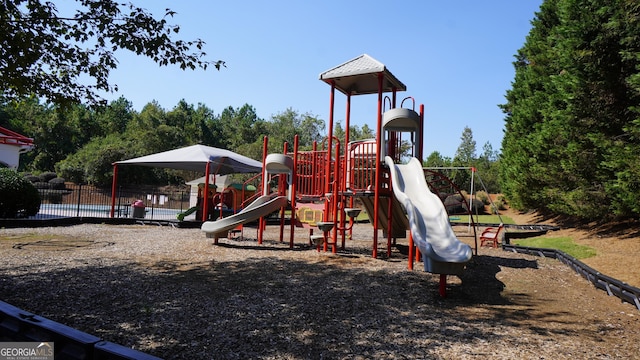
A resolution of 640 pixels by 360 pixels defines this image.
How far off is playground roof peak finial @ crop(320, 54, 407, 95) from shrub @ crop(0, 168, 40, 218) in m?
10.6

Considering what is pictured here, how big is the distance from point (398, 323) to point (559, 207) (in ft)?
43.3

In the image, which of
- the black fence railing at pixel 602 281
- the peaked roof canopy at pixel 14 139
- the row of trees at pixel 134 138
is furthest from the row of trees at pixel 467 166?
the peaked roof canopy at pixel 14 139

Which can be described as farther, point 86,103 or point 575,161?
point 575,161

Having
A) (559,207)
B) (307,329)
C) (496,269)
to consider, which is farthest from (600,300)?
(559,207)

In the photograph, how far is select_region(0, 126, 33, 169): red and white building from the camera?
78.0 feet

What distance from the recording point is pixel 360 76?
9.68 meters

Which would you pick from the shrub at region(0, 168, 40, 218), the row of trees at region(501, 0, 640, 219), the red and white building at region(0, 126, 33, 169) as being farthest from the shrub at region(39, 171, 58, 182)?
the row of trees at region(501, 0, 640, 219)

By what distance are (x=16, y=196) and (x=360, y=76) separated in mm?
11677

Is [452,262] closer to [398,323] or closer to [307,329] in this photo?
[398,323]

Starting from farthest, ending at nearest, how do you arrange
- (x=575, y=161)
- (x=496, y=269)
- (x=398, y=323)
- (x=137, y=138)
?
(x=137, y=138)
(x=575, y=161)
(x=496, y=269)
(x=398, y=323)

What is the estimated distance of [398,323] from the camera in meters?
4.34

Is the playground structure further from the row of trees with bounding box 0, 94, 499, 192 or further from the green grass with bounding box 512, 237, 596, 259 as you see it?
the row of trees with bounding box 0, 94, 499, 192

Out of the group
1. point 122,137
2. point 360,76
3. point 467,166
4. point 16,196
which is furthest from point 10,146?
point 467,166

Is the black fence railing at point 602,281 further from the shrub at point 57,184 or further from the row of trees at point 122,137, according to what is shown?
the shrub at point 57,184
